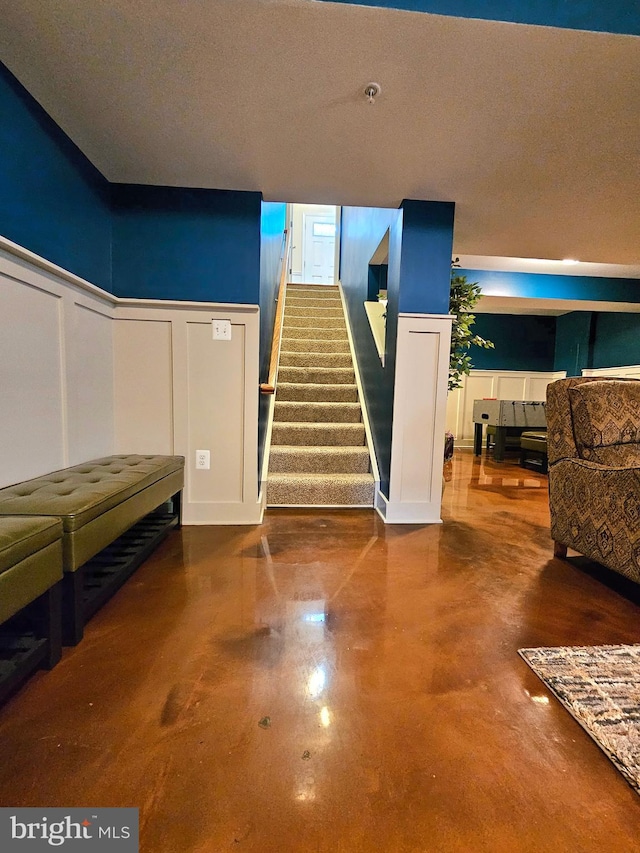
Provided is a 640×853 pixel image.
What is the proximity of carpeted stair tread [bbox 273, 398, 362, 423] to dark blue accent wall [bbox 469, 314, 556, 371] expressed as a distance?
3.66 m

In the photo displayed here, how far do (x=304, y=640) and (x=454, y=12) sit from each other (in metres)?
2.08

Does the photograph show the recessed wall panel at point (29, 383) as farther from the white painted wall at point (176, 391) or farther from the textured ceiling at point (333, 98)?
the textured ceiling at point (333, 98)

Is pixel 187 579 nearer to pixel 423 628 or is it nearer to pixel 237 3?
pixel 423 628

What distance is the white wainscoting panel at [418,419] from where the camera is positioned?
2525mm

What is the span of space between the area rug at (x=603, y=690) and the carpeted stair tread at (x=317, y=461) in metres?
1.87

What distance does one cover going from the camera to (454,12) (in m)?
1.21

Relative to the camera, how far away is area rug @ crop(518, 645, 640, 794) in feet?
3.12

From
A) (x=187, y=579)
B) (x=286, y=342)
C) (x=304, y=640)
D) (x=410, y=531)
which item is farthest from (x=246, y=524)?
(x=286, y=342)

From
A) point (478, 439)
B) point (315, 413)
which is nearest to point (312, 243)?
point (478, 439)

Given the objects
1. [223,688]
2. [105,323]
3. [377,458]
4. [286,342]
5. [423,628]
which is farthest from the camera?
[286,342]

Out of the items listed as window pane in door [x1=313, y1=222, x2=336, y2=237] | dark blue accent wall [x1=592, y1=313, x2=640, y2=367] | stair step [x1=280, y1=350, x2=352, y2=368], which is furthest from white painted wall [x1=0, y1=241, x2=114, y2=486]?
dark blue accent wall [x1=592, y1=313, x2=640, y2=367]

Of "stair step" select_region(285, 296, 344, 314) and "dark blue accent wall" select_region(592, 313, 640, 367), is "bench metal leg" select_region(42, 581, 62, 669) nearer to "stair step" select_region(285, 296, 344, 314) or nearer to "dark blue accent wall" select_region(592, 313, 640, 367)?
"stair step" select_region(285, 296, 344, 314)

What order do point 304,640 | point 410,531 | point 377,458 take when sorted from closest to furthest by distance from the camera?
1. point 304,640
2. point 410,531
3. point 377,458

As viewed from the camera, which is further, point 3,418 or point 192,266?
point 192,266
